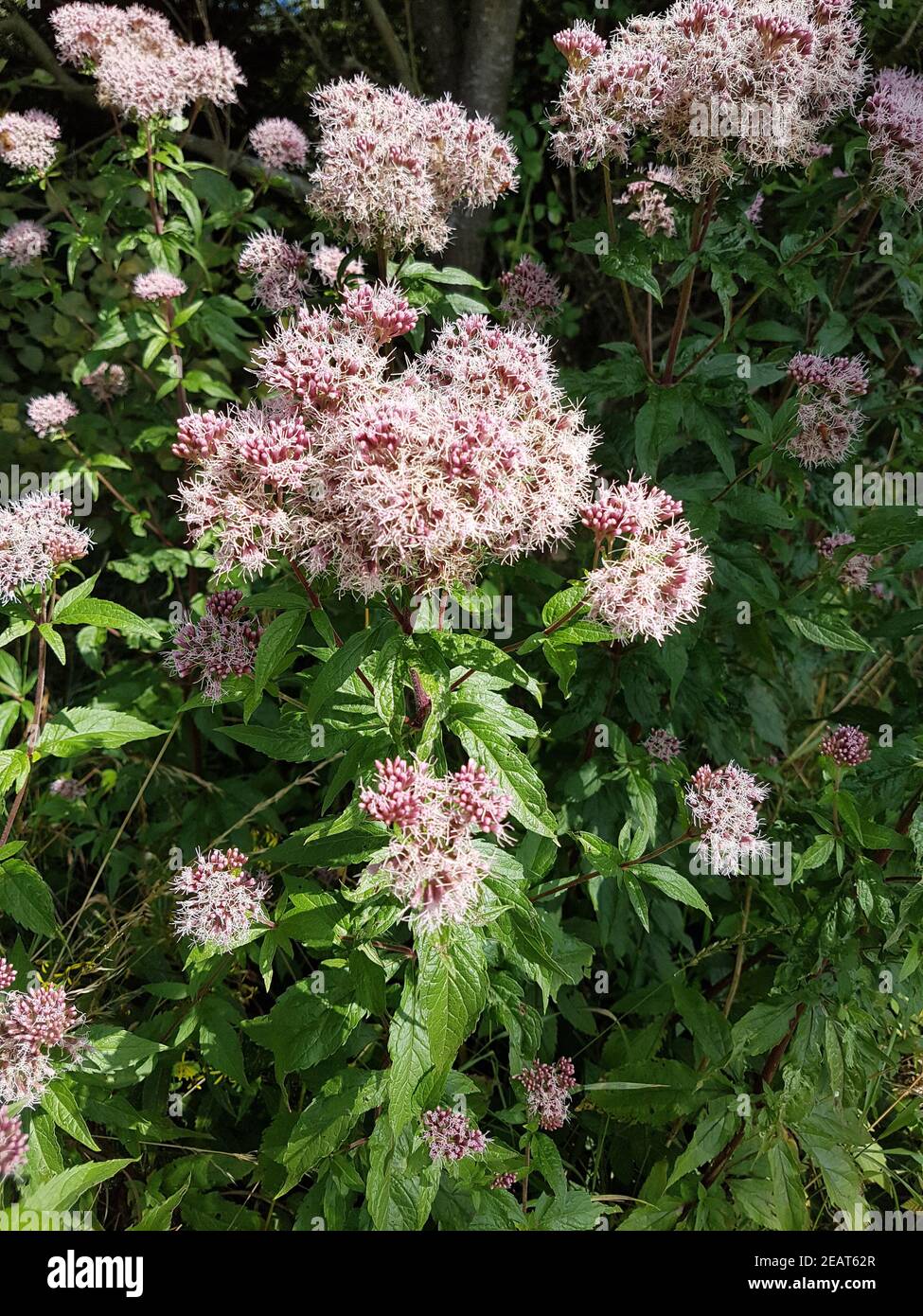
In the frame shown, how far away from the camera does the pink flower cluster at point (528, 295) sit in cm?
342

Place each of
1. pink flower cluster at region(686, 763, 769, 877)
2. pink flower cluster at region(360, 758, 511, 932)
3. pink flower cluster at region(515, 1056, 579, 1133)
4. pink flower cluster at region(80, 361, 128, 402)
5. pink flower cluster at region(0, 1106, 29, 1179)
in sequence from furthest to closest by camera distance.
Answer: pink flower cluster at region(80, 361, 128, 402), pink flower cluster at region(515, 1056, 579, 1133), pink flower cluster at region(686, 763, 769, 877), pink flower cluster at region(0, 1106, 29, 1179), pink flower cluster at region(360, 758, 511, 932)

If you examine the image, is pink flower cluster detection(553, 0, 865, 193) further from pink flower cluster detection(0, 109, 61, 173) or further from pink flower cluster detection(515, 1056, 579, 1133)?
pink flower cluster detection(515, 1056, 579, 1133)

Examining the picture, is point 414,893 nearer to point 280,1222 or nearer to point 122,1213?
point 280,1222

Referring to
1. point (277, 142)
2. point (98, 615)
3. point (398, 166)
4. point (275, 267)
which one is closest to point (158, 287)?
point (275, 267)

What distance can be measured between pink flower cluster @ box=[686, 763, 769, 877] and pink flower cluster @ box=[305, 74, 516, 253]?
178 centimetres

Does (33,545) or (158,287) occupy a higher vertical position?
(158,287)

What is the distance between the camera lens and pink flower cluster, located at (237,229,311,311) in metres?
3.27

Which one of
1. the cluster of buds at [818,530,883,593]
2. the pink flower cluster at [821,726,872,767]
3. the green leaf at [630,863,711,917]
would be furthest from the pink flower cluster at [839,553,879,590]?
the green leaf at [630,863,711,917]

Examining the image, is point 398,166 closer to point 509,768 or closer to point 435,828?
point 509,768

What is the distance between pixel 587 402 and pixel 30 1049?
2335 mm

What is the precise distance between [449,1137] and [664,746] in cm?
131

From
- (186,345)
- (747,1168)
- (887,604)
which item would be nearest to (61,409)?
(186,345)

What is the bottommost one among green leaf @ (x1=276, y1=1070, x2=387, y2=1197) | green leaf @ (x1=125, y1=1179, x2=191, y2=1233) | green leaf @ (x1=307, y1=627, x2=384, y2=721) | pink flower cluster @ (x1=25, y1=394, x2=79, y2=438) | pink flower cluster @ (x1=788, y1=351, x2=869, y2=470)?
green leaf @ (x1=125, y1=1179, x2=191, y2=1233)

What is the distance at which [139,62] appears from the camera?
135 inches
